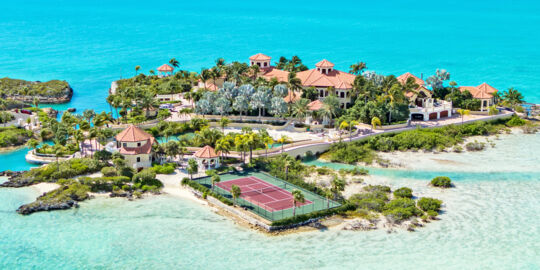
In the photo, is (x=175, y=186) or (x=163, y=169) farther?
(x=163, y=169)

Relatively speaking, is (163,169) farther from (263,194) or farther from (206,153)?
(263,194)

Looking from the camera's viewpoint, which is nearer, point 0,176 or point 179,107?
point 0,176

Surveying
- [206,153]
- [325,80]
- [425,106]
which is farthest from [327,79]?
A: [206,153]

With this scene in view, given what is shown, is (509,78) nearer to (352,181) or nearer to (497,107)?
(497,107)

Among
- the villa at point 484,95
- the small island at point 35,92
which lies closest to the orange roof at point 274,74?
the villa at point 484,95

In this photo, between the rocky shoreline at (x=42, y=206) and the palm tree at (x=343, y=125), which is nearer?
the rocky shoreline at (x=42, y=206)

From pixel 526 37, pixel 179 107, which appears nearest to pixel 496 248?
pixel 179 107

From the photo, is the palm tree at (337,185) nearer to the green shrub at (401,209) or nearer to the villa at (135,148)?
the green shrub at (401,209)
